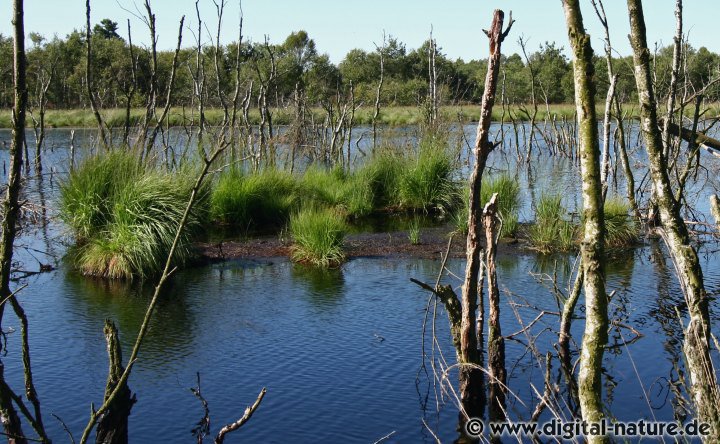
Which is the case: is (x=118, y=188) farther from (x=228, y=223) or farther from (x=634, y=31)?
(x=634, y=31)

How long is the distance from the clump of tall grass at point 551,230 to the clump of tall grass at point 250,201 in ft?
13.8

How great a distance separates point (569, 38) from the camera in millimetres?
3285

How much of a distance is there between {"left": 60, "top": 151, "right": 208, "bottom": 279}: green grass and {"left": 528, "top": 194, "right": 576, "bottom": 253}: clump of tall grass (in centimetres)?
483

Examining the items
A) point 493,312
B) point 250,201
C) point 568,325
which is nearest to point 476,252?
point 493,312

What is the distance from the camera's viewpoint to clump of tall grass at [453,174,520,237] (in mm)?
12383

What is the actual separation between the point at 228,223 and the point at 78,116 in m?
33.8

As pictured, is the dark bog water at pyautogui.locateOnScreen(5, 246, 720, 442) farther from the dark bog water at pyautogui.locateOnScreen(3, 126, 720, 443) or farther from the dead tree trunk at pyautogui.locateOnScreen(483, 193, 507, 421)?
the dead tree trunk at pyautogui.locateOnScreen(483, 193, 507, 421)

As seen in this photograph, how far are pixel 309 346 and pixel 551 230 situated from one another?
17.2 ft

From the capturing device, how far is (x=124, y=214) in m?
10.3

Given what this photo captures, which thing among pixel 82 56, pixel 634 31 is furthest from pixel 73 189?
pixel 82 56

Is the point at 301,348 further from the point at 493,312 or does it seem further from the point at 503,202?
the point at 503,202

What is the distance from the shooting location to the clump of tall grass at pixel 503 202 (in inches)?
488

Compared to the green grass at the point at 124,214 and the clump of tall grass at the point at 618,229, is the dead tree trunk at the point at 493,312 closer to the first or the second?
the green grass at the point at 124,214

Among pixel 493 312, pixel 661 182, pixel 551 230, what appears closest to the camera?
pixel 661 182
